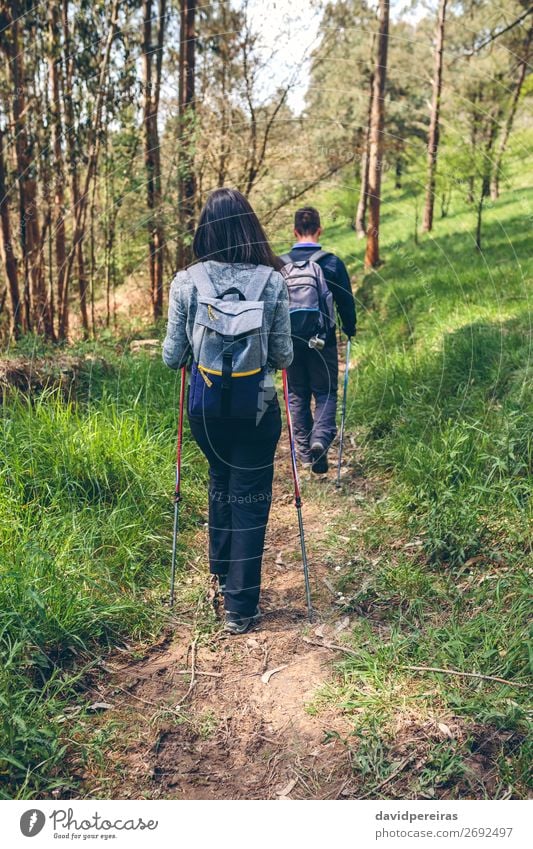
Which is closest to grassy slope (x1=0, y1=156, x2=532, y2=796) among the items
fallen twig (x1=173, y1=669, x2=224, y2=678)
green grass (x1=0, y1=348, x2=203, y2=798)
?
green grass (x1=0, y1=348, x2=203, y2=798)

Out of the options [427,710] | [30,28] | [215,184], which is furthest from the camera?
[215,184]

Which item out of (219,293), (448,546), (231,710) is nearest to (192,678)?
(231,710)

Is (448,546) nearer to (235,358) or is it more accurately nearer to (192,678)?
(192,678)

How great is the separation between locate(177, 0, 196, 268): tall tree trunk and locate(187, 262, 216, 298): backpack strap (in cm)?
587

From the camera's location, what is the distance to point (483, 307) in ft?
25.4

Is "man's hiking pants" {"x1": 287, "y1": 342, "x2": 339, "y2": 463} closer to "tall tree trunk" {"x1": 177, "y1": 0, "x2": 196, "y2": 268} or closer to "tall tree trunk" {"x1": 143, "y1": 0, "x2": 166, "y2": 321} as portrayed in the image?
"tall tree trunk" {"x1": 177, "y1": 0, "x2": 196, "y2": 268}

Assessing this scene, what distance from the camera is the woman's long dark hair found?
3336mm

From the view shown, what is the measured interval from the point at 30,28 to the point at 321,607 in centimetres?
828

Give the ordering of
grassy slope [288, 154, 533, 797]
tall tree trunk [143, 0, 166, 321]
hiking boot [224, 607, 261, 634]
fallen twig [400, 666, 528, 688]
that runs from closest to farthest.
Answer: grassy slope [288, 154, 533, 797] < fallen twig [400, 666, 528, 688] < hiking boot [224, 607, 261, 634] < tall tree trunk [143, 0, 166, 321]

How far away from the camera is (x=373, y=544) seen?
4445 millimetres

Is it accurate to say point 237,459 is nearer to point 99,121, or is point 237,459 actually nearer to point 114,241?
point 99,121

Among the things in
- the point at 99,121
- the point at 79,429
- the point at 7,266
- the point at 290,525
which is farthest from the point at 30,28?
the point at 290,525

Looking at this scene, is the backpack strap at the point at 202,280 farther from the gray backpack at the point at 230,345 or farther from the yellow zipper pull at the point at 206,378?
the yellow zipper pull at the point at 206,378

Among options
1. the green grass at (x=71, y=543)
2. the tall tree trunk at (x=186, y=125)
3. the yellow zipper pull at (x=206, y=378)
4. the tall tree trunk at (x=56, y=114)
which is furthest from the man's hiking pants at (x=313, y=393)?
the tall tree trunk at (x=56, y=114)
